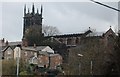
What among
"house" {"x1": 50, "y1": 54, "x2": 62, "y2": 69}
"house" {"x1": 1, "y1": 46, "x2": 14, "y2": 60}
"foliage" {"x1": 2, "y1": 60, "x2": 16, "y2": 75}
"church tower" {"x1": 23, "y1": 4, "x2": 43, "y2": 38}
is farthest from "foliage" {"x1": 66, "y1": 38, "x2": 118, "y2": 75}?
"church tower" {"x1": 23, "y1": 4, "x2": 43, "y2": 38}

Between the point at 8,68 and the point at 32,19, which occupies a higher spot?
the point at 32,19

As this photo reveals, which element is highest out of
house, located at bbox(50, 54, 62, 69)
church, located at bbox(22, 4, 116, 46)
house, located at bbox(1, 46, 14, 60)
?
church, located at bbox(22, 4, 116, 46)

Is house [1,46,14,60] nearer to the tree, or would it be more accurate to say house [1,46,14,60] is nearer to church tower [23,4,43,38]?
the tree

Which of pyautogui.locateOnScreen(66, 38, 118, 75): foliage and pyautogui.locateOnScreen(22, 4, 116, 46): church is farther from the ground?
pyautogui.locateOnScreen(22, 4, 116, 46): church

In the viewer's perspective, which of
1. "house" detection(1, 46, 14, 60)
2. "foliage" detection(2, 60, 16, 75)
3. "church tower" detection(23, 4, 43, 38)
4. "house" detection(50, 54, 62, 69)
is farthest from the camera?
"church tower" detection(23, 4, 43, 38)

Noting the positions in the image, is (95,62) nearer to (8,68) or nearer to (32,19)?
(8,68)

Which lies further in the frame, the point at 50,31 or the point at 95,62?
the point at 50,31

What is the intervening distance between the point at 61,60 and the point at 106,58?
19715 mm

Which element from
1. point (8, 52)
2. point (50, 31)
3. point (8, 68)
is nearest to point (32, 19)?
point (50, 31)

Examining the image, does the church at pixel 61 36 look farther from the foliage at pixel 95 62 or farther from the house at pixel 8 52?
the foliage at pixel 95 62

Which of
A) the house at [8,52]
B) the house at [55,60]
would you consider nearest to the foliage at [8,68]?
the house at [8,52]

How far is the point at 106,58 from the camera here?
28703 millimetres

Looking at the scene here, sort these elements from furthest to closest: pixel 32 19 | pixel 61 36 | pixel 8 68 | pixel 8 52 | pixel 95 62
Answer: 1. pixel 32 19
2. pixel 61 36
3. pixel 8 52
4. pixel 95 62
5. pixel 8 68

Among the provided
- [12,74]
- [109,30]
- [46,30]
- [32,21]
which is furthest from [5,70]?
[32,21]
